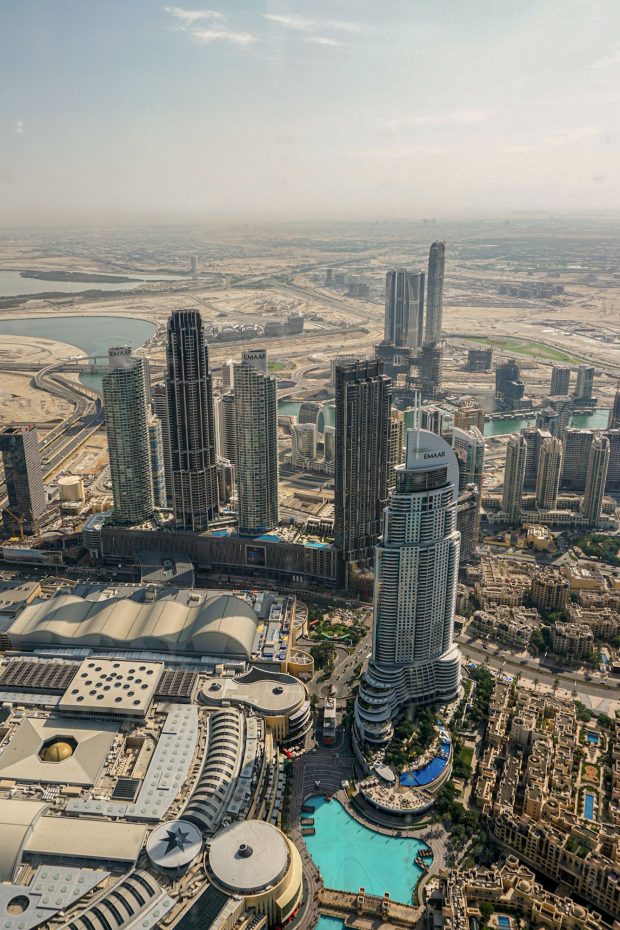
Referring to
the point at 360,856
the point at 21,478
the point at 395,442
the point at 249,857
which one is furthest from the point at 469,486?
the point at 21,478

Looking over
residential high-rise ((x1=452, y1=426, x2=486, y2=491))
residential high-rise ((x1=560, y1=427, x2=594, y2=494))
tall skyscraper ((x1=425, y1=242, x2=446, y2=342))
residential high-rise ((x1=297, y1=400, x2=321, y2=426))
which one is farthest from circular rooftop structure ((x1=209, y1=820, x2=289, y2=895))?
tall skyscraper ((x1=425, y1=242, x2=446, y2=342))

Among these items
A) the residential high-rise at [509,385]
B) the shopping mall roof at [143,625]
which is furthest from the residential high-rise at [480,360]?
the shopping mall roof at [143,625]

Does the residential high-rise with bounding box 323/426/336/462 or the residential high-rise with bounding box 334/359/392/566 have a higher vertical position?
the residential high-rise with bounding box 334/359/392/566

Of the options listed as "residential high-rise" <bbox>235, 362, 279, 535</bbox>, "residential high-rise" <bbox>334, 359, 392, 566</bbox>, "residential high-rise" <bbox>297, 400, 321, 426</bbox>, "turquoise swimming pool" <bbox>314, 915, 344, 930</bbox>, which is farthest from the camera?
"residential high-rise" <bbox>297, 400, 321, 426</bbox>

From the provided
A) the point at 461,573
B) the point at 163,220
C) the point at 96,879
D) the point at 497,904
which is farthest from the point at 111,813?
the point at 163,220

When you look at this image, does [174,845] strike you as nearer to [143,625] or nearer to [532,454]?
[143,625]

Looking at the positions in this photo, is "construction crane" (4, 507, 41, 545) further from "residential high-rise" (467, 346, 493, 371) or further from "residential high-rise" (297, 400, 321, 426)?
"residential high-rise" (467, 346, 493, 371)

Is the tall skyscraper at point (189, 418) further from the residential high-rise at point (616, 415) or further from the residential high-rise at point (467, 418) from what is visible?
Result: the residential high-rise at point (616, 415)

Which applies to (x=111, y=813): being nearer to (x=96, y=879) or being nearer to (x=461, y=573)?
(x=96, y=879)
